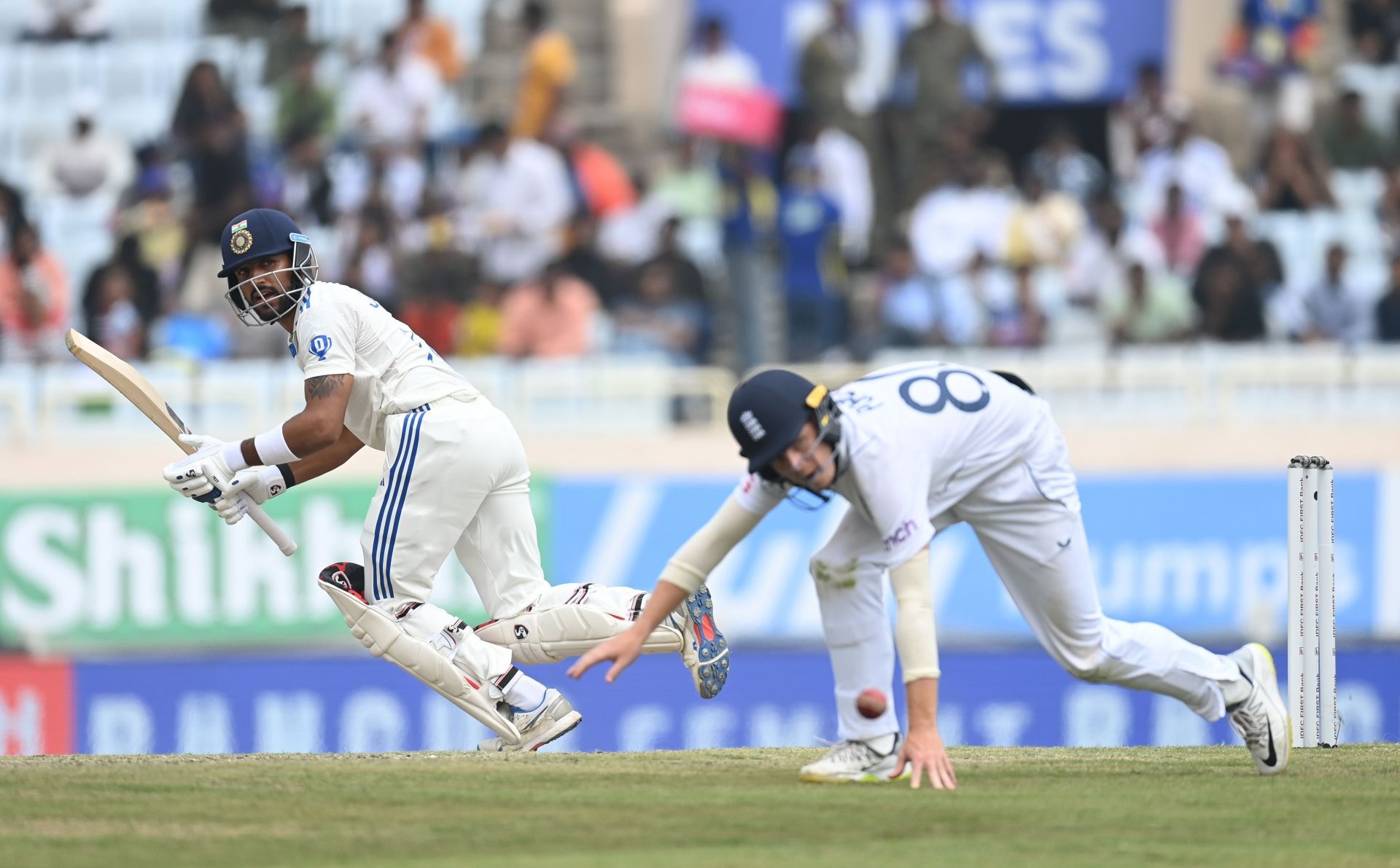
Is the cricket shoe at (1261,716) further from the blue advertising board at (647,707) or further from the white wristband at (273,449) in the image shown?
the blue advertising board at (647,707)

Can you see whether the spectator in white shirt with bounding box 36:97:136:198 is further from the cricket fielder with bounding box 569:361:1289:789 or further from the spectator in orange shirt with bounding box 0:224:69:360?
the cricket fielder with bounding box 569:361:1289:789

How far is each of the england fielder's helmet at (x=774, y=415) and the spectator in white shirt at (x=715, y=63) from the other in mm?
10668

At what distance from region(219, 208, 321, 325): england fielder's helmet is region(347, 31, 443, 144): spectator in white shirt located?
9898 mm

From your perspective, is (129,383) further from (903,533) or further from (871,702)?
(903,533)

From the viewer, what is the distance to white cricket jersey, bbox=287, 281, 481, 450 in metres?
7.21

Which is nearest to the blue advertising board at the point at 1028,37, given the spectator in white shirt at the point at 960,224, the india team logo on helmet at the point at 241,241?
the spectator in white shirt at the point at 960,224

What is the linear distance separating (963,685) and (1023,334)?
3138 millimetres

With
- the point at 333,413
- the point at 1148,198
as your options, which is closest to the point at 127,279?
the point at 1148,198

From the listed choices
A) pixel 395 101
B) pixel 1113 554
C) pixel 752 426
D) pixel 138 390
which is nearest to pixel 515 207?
pixel 395 101

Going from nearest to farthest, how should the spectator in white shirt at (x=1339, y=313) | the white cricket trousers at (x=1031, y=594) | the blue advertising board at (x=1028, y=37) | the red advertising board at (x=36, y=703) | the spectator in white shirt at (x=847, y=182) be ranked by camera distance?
the white cricket trousers at (x=1031, y=594) → the red advertising board at (x=36, y=703) → the spectator in white shirt at (x=1339, y=313) → the spectator in white shirt at (x=847, y=182) → the blue advertising board at (x=1028, y=37)

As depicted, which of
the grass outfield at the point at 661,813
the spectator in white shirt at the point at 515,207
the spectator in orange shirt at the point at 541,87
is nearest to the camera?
the grass outfield at the point at 661,813

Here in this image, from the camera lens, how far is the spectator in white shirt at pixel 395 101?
17.3 metres

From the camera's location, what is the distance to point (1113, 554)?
1323cm

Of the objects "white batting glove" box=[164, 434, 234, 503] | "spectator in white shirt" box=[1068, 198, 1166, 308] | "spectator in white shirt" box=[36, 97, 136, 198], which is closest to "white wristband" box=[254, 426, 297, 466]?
"white batting glove" box=[164, 434, 234, 503]
